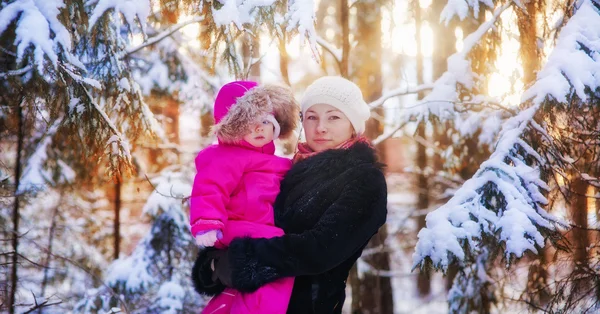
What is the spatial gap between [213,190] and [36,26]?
135cm

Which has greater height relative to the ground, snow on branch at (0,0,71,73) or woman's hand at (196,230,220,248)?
snow on branch at (0,0,71,73)

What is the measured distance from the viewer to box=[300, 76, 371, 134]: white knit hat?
304 centimetres

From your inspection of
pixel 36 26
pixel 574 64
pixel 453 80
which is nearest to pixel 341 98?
pixel 574 64

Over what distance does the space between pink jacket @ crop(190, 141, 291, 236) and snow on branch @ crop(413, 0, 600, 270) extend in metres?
1.15

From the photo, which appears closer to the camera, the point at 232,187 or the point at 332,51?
the point at 232,187

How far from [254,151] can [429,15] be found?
A: 5038 mm

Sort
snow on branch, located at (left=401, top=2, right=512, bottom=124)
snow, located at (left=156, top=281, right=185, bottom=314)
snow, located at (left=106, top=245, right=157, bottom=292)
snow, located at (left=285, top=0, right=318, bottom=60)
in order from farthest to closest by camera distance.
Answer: snow, located at (left=106, top=245, right=157, bottom=292), snow, located at (left=156, top=281, right=185, bottom=314), snow on branch, located at (left=401, top=2, right=512, bottom=124), snow, located at (left=285, top=0, right=318, bottom=60)

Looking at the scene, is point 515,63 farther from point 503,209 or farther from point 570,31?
point 503,209

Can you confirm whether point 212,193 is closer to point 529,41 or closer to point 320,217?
point 320,217

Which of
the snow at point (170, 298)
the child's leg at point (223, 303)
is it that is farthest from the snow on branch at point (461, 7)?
the snow at point (170, 298)

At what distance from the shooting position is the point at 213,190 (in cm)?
271

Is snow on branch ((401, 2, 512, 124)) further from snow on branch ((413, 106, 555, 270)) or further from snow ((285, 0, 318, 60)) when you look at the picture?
snow ((285, 0, 318, 60))

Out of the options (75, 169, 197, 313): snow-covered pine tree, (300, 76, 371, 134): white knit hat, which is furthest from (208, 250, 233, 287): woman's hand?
(75, 169, 197, 313): snow-covered pine tree

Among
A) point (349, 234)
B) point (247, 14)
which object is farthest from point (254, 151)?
point (247, 14)
